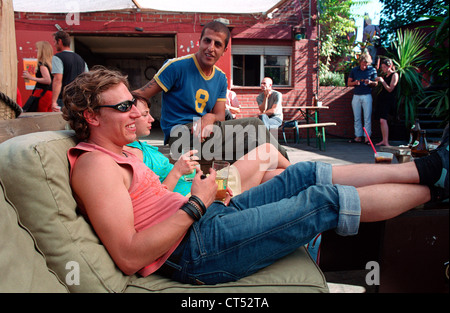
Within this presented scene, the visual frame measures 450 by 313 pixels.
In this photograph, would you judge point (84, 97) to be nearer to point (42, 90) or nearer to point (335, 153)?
point (42, 90)

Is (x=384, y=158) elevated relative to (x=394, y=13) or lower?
lower

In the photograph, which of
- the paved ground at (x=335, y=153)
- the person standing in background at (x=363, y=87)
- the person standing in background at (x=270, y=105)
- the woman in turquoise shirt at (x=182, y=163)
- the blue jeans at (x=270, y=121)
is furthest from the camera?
the person standing in background at (x=363, y=87)

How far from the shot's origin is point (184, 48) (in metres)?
9.08

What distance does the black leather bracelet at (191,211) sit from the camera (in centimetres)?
145

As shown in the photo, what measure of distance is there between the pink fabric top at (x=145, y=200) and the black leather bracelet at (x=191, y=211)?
10 centimetres

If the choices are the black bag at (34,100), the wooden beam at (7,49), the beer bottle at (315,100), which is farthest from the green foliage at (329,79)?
the wooden beam at (7,49)

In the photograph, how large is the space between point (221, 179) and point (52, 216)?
0.89 meters

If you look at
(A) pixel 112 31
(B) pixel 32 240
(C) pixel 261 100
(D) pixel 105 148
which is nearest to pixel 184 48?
(A) pixel 112 31

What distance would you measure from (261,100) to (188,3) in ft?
8.45

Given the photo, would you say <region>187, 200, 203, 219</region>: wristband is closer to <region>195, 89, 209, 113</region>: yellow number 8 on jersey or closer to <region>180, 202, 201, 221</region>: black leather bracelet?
<region>180, 202, 201, 221</region>: black leather bracelet

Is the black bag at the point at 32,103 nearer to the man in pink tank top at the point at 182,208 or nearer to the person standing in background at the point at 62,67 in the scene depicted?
the person standing in background at the point at 62,67

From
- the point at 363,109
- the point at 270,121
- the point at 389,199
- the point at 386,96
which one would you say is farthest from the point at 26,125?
the point at 363,109

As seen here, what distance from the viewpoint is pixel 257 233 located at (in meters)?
1.44

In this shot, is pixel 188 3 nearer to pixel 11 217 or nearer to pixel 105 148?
pixel 105 148
